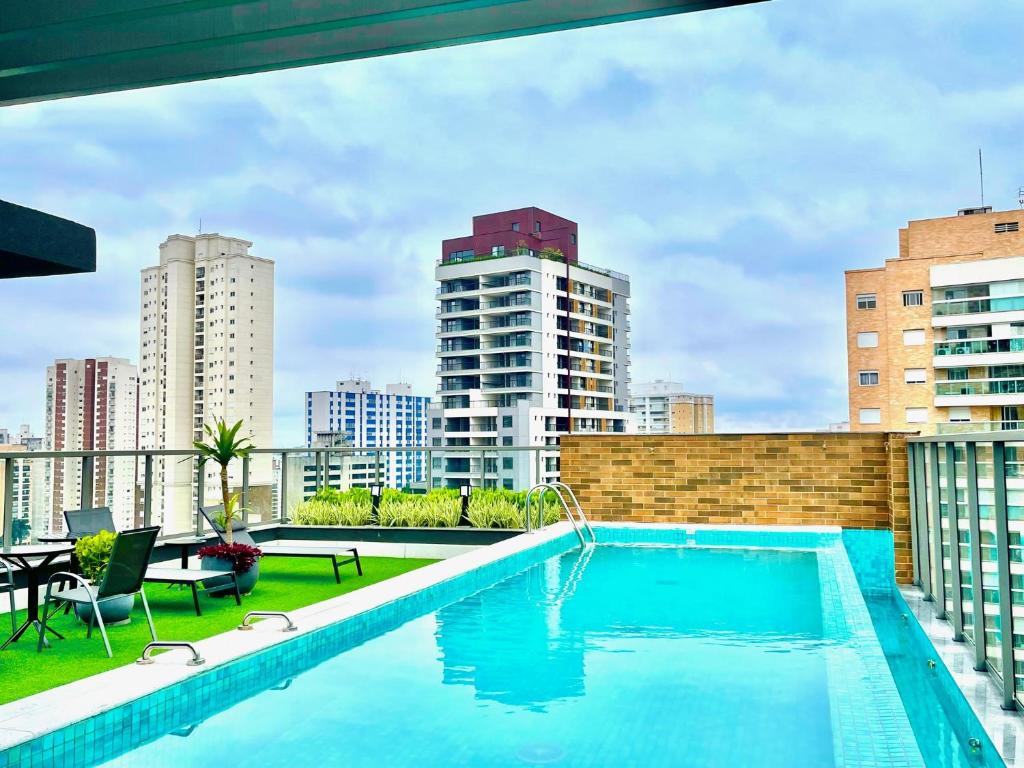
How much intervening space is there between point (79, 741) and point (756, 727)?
107 inches

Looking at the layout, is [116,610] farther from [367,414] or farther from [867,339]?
[367,414]

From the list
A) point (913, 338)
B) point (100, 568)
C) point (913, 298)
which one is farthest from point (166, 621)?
point (913, 338)

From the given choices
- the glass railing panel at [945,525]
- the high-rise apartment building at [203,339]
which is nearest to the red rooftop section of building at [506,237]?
the high-rise apartment building at [203,339]

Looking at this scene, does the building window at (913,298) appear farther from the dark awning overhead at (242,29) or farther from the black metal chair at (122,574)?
the dark awning overhead at (242,29)

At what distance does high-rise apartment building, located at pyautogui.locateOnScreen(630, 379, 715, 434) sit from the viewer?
324 feet

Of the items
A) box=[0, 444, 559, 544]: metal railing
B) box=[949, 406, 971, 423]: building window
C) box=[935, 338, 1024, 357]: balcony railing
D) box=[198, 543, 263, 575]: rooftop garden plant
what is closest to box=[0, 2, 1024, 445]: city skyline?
box=[935, 338, 1024, 357]: balcony railing

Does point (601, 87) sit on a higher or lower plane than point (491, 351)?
higher

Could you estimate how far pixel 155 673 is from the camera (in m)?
3.94

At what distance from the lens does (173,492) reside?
9.64 metres

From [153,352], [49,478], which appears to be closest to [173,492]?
[49,478]

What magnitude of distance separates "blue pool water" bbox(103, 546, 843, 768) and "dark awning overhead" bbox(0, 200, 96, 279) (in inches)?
103

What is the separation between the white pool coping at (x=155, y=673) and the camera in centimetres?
328

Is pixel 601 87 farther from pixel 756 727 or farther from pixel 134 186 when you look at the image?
pixel 756 727

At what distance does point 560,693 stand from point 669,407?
94.2 meters
